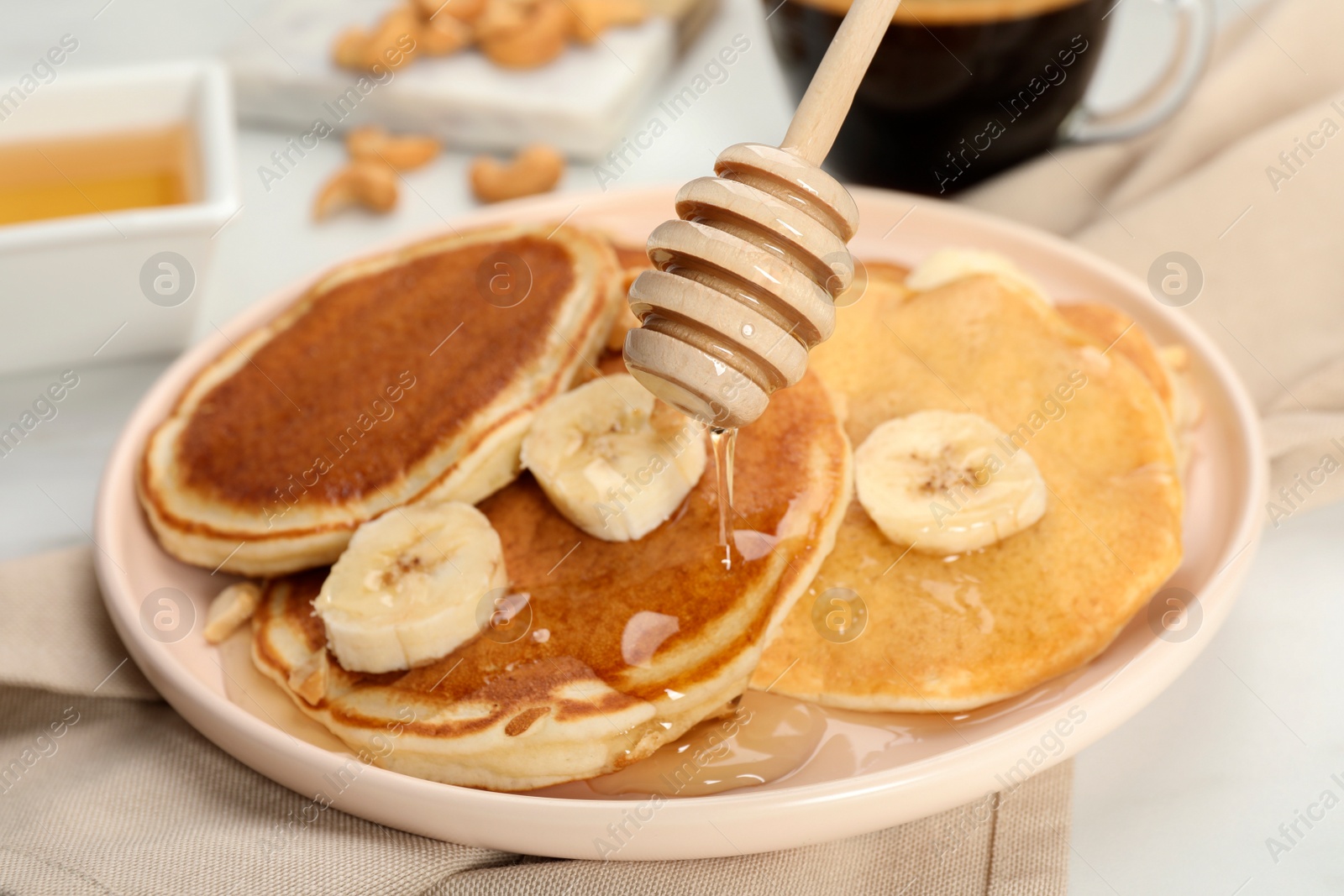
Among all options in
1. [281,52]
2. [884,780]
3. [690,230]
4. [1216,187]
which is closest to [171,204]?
[281,52]

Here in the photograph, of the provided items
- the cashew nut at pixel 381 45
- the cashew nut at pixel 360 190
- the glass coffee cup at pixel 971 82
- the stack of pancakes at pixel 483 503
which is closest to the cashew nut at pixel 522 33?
the cashew nut at pixel 381 45

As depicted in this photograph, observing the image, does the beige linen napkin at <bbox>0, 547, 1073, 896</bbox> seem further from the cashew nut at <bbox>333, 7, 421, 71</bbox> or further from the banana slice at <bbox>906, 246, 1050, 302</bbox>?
the cashew nut at <bbox>333, 7, 421, 71</bbox>

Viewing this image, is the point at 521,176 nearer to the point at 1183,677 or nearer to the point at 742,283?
the point at 742,283

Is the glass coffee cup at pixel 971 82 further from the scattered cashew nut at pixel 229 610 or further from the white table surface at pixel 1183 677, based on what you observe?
the scattered cashew nut at pixel 229 610

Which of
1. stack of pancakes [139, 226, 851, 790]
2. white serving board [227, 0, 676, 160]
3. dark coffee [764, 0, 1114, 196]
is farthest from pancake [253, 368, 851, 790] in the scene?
white serving board [227, 0, 676, 160]

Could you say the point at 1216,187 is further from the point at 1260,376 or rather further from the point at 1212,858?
the point at 1212,858

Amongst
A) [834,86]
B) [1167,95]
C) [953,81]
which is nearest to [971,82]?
[953,81]
